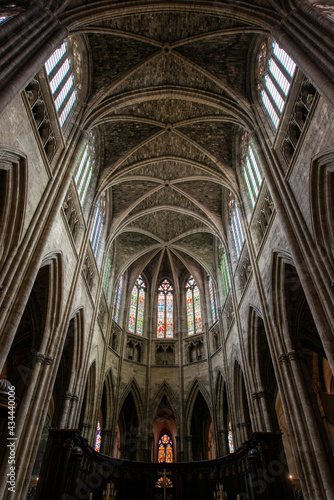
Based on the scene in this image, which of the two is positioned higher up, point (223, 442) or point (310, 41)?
point (310, 41)

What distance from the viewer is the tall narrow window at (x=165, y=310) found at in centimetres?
2302

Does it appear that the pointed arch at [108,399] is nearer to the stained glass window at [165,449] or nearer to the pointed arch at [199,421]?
the pointed arch at [199,421]

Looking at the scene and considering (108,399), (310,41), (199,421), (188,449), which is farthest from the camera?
(199,421)

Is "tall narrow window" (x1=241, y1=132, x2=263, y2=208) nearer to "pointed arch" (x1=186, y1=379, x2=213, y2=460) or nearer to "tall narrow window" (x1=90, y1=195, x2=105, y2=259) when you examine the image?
"tall narrow window" (x1=90, y1=195, x2=105, y2=259)

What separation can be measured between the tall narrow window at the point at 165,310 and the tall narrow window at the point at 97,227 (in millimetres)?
7970

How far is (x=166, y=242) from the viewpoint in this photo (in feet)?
77.5

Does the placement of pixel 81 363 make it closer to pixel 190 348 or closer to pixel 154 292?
pixel 190 348

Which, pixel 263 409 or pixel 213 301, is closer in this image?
pixel 263 409

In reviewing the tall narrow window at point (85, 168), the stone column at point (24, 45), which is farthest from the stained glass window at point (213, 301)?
the stone column at point (24, 45)

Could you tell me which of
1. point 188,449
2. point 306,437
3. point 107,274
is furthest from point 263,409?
point 107,274

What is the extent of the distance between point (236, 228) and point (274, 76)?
286 inches

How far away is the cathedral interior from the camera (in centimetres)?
870

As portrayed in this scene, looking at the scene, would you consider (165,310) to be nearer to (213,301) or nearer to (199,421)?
(213,301)

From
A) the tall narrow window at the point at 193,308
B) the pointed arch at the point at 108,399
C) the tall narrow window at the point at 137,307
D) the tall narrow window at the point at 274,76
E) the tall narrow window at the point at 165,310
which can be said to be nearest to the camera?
the tall narrow window at the point at 274,76
